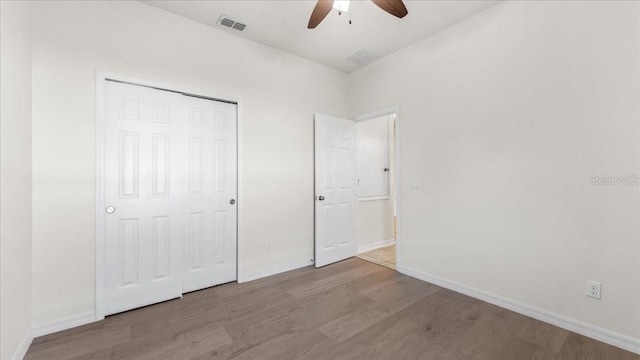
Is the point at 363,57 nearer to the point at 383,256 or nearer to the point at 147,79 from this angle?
the point at 147,79

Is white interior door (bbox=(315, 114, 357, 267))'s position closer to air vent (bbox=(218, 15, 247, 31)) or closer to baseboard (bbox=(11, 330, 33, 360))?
air vent (bbox=(218, 15, 247, 31))

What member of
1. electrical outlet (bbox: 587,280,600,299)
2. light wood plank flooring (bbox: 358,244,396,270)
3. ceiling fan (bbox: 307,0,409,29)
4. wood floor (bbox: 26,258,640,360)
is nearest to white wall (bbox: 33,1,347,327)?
wood floor (bbox: 26,258,640,360)

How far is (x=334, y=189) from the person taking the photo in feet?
13.0

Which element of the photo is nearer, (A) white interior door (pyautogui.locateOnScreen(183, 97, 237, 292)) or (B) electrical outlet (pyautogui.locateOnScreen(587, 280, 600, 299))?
(B) electrical outlet (pyautogui.locateOnScreen(587, 280, 600, 299))

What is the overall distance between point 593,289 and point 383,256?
93.7 inches

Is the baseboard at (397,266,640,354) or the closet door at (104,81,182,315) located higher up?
the closet door at (104,81,182,315)

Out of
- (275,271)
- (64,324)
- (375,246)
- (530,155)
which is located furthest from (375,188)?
(64,324)

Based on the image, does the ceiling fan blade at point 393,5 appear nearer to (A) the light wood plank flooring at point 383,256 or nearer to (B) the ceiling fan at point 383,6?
(B) the ceiling fan at point 383,6

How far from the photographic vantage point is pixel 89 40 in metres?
2.33

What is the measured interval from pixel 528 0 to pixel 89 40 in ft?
13.0

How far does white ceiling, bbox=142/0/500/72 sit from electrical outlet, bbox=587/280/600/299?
2641 mm

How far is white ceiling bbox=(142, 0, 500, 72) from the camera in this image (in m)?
2.62

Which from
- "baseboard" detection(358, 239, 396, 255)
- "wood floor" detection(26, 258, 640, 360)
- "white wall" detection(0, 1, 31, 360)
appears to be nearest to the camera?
"white wall" detection(0, 1, 31, 360)

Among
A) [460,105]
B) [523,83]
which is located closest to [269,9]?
[460,105]
